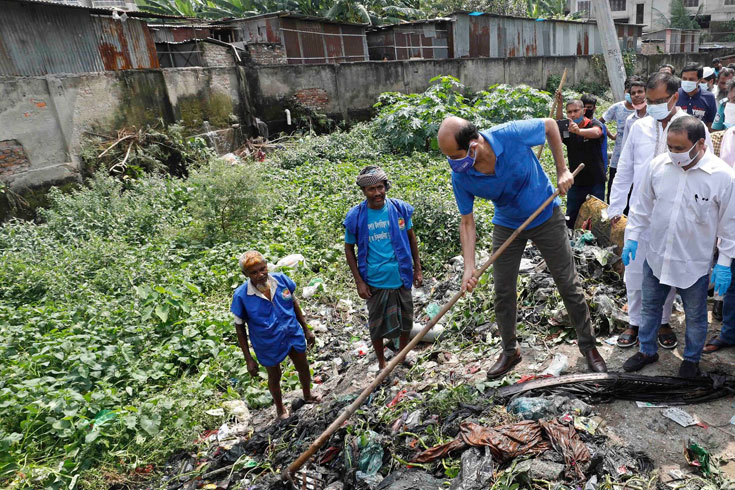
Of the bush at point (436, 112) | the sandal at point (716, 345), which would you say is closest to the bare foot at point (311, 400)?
the sandal at point (716, 345)

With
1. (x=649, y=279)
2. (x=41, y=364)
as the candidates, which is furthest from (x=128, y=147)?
(x=649, y=279)

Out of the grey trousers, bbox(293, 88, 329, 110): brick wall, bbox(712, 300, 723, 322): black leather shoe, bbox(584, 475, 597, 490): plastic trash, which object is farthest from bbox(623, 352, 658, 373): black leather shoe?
bbox(293, 88, 329, 110): brick wall

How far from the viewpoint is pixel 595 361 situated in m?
3.38

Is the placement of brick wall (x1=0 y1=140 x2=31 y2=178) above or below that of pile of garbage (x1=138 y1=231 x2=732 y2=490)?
above

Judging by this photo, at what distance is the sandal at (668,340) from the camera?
3574 mm

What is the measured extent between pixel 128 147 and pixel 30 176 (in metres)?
1.70

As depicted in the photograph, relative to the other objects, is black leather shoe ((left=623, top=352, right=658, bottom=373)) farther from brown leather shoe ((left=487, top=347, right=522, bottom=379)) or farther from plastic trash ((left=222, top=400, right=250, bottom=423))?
plastic trash ((left=222, top=400, right=250, bottom=423))

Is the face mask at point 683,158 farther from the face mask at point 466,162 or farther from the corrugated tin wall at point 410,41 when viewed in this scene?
the corrugated tin wall at point 410,41

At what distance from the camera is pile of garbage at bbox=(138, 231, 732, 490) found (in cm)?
261

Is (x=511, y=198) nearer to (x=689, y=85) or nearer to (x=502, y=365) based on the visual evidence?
(x=502, y=365)

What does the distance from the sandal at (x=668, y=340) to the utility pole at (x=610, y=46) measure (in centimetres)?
780

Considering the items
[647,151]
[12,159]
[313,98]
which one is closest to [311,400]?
[647,151]

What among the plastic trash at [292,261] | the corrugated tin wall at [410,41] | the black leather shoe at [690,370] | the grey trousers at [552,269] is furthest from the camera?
the corrugated tin wall at [410,41]

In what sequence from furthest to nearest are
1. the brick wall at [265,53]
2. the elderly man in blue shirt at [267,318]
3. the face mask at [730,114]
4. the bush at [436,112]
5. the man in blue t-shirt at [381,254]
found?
the brick wall at [265,53]
the bush at [436,112]
the face mask at [730,114]
the man in blue t-shirt at [381,254]
the elderly man in blue shirt at [267,318]
